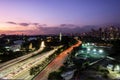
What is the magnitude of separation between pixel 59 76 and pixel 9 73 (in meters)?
9.31

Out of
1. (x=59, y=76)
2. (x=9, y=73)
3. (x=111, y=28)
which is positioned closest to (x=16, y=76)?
(x=9, y=73)

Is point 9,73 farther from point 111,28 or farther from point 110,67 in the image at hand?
point 111,28

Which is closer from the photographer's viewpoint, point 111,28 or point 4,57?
point 4,57

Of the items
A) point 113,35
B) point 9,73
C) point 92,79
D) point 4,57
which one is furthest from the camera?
point 113,35

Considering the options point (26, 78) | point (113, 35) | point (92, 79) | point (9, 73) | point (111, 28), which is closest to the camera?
point (92, 79)

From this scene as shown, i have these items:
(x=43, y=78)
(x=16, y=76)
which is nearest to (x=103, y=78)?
(x=43, y=78)

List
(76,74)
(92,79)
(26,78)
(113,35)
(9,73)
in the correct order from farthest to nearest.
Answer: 1. (113,35)
2. (9,73)
3. (26,78)
4. (76,74)
5. (92,79)

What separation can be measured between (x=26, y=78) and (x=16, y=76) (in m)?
1.92

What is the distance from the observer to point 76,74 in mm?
19938

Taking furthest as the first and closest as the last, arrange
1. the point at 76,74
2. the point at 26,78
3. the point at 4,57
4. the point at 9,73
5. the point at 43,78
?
the point at 4,57 < the point at 9,73 < the point at 26,78 < the point at 43,78 < the point at 76,74

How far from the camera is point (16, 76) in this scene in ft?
79.0

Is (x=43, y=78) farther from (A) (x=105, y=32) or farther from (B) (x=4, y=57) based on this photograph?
(A) (x=105, y=32)

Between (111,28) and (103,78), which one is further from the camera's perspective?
(111,28)

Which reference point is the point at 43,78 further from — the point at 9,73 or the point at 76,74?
the point at 9,73
